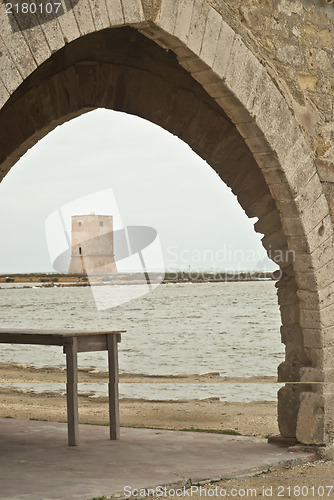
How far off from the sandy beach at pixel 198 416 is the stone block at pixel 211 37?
2471 millimetres

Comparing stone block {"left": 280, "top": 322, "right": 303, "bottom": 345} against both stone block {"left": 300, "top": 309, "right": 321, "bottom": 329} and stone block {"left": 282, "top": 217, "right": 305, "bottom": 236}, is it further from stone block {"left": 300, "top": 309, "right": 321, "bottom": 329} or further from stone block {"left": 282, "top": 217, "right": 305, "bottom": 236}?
stone block {"left": 282, "top": 217, "right": 305, "bottom": 236}

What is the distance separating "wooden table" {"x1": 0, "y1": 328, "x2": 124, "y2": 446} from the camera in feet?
18.8

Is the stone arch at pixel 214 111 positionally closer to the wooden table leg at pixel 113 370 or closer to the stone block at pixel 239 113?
the stone block at pixel 239 113

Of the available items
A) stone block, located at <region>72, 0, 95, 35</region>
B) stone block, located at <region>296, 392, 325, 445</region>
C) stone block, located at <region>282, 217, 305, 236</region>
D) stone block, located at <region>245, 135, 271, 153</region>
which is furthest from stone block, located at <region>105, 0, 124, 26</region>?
stone block, located at <region>296, 392, 325, 445</region>

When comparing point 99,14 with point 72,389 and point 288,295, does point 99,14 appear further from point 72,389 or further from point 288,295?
point 72,389

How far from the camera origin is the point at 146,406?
10289 millimetres

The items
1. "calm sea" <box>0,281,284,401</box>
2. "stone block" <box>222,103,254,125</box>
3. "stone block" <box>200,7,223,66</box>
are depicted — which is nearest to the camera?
"stone block" <box>200,7,223,66</box>

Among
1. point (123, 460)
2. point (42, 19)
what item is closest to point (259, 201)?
point (123, 460)

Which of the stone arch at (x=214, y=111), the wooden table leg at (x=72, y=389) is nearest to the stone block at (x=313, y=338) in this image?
the stone arch at (x=214, y=111)

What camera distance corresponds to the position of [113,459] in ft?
17.6

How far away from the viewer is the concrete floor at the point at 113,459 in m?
4.61

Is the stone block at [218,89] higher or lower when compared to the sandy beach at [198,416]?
higher

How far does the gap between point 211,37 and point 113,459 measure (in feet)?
8.98

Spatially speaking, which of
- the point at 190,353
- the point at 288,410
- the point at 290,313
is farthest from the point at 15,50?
the point at 190,353
